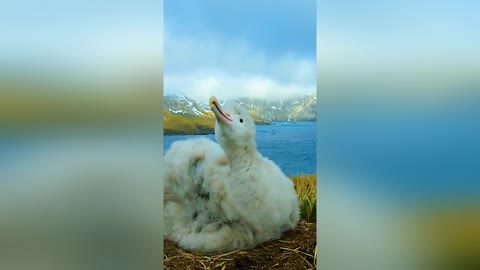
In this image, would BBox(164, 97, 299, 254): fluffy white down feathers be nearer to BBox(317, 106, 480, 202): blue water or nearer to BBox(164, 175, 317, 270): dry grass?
BBox(164, 175, 317, 270): dry grass

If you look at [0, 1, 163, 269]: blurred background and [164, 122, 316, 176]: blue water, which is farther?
[164, 122, 316, 176]: blue water

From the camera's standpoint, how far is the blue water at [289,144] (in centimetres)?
171

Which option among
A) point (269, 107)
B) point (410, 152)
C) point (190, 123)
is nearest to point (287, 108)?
point (269, 107)

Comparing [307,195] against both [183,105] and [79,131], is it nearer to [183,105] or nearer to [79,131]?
[183,105]

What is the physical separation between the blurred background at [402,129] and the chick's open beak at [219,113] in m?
0.38

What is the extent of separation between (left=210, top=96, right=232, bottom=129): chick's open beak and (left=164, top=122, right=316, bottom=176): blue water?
8 centimetres

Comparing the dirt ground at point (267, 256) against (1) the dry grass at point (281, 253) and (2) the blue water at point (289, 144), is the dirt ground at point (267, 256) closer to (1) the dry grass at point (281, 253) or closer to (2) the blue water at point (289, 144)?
(1) the dry grass at point (281, 253)

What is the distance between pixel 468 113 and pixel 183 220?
121 centimetres

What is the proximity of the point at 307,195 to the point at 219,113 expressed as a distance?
494 mm

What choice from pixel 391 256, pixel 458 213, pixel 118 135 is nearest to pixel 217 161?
pixel 118 135

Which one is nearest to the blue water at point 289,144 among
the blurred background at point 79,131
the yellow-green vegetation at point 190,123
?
the yellow-green vegetation at point 190,123

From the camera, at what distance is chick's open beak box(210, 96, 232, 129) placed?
1.71 m

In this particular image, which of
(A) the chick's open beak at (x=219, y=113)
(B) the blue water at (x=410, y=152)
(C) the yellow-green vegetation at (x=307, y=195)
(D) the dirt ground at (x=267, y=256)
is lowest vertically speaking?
(D) the dirt ground at (x=267, y=256)

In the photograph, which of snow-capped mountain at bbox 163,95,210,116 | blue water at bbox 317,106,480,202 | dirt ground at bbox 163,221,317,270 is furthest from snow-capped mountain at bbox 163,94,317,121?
dirt ground at bbox 163,221,317,270
